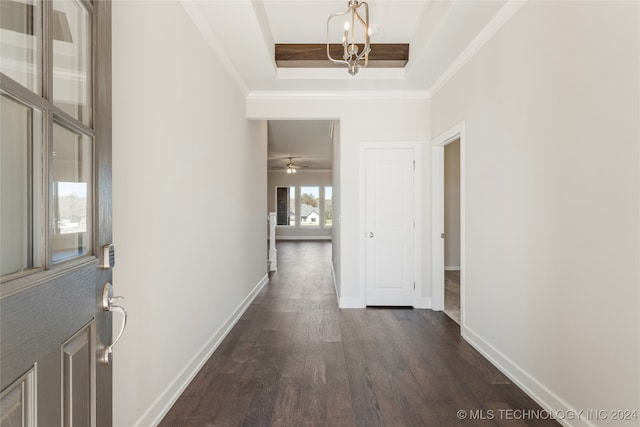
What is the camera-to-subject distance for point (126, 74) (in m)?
1.48

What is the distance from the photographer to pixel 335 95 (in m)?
3.79

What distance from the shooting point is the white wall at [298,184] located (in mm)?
12180

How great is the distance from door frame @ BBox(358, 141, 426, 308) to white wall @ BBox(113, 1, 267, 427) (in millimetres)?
1632

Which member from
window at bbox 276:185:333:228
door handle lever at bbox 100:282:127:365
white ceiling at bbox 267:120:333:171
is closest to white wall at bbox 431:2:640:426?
door handle lever at bbox 100:282:127:365

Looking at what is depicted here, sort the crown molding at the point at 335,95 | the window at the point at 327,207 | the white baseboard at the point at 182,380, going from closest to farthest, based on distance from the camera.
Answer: the white baseboard at the point at 182,380 → the crown molding at the point at 335,95 → the window at the point at 327,207

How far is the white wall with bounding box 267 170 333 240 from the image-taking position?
40.0ft

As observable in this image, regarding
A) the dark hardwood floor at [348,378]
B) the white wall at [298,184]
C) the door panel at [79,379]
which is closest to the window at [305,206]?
the white wall at [298,184]

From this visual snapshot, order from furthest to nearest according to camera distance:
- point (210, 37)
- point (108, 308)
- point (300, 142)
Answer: point (300, 142), point (210, 37), point (108, 308)

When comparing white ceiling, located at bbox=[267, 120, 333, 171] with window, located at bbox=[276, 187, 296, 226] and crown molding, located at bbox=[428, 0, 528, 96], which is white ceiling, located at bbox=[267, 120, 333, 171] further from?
crown molding, located at bbox=[428, 0, 528, 96]

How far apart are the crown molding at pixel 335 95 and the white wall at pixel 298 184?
8.27 meters

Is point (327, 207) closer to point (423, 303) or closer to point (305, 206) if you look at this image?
point (305, 206)

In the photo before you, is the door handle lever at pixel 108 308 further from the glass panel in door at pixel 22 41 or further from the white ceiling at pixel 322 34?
the white ceiling at pixel 322 34

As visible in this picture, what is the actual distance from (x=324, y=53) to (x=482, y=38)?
150cm

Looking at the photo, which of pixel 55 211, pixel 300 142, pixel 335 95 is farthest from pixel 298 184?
pixel 55 211
